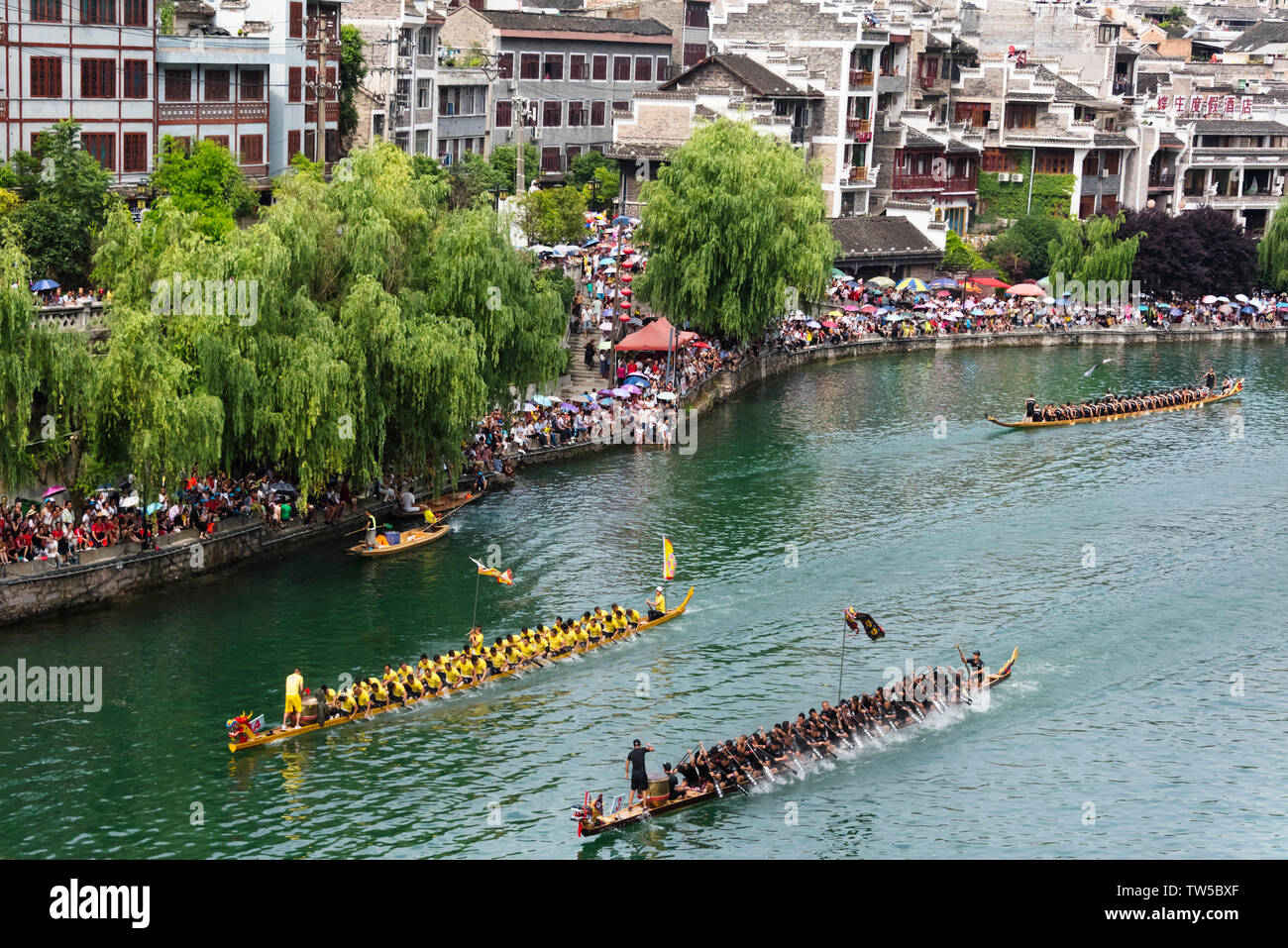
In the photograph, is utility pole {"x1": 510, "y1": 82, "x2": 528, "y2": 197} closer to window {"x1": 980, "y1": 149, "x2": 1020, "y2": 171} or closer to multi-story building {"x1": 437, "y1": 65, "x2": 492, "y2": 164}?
multi-story building {"x1": 437, "y1": 65, "x2": 492, "y2": 164}

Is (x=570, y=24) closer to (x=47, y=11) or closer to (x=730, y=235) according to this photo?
(x=730, y=235)

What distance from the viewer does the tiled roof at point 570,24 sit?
382 ft

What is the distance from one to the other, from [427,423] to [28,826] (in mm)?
23006

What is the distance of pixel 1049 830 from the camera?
39.2 meters

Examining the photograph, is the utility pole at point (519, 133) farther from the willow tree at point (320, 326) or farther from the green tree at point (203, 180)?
the willow tree at point (320, 326)

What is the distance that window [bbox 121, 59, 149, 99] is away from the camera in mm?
74000

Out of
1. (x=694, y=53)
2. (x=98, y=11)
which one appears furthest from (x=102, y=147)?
(x=694, y=53)

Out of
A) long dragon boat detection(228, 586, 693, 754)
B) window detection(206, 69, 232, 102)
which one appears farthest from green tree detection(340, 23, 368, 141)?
long dragon boat detection(228, 586, 693, 754)

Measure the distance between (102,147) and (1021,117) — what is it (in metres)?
70.3

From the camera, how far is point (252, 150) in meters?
82.6

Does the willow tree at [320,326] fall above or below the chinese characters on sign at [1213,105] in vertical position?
below

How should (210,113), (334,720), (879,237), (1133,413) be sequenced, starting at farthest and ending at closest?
(879,237), (1133,413), (210,113), (334,720)

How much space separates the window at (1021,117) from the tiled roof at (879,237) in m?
17.3

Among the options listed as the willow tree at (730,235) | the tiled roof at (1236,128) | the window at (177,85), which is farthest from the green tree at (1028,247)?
the window at (177,85)
